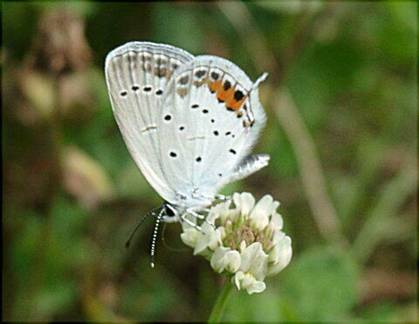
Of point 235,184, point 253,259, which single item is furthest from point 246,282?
point 235,184

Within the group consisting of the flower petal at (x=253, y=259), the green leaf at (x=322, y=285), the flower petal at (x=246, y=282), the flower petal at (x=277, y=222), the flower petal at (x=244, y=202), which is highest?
the flower petal at (x=244, y=202)

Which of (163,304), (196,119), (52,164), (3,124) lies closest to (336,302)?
(163,304)

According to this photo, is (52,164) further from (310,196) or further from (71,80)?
(310,196)

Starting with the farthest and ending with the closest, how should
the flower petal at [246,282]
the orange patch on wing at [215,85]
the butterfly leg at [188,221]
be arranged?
the orange patch on wing at [215,85], the butterfly leg at [188,221], the flower petal at [246,282]

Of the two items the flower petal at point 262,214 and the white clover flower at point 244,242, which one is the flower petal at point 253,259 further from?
the flower petal at point 262,214

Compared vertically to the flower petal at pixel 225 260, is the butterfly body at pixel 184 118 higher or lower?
higher

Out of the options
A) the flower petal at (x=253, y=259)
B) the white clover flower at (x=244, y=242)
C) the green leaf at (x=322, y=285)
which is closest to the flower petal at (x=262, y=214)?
the white clover flower at (x=244, y=242)

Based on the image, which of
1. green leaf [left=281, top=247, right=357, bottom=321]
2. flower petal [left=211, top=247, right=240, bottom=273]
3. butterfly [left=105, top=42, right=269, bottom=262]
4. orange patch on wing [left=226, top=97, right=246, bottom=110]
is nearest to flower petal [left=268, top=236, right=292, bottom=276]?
flower petal [left=211, top=247, right=240, bottom=273]
